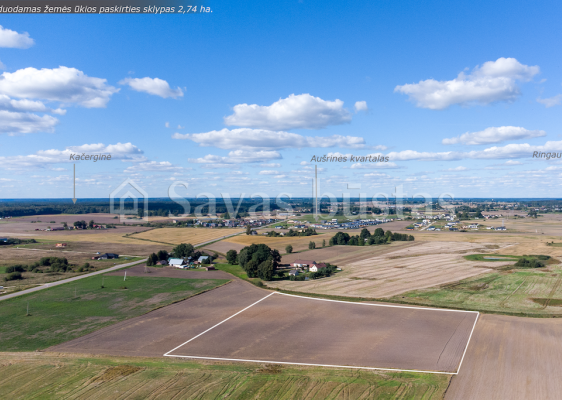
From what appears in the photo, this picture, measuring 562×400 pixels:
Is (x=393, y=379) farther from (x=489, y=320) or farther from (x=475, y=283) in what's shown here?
(x=475, y=283)

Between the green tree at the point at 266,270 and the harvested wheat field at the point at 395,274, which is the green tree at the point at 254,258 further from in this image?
the harvested wheat field at the point at 395,274

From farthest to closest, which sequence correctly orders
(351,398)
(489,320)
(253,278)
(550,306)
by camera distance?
(253,278) < (550,306) < (489,320) < (351,398)

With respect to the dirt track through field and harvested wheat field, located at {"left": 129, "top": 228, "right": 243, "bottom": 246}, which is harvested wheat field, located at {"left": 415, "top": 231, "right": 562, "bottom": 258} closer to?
the dirt track through field

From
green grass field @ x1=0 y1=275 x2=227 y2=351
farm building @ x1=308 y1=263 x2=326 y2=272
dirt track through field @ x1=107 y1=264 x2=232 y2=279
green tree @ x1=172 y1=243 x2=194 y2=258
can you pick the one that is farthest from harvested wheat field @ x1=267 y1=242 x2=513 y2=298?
green tree @ x1=172 y1=243 x2=194 y2=258

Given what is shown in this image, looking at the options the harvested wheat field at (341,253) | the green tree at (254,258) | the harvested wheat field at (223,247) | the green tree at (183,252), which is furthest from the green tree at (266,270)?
the harvested wheat field at (223,247)

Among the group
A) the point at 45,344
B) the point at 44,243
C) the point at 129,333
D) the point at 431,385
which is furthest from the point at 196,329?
the point at 44,243

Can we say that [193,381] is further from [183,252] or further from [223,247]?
[223,247]
